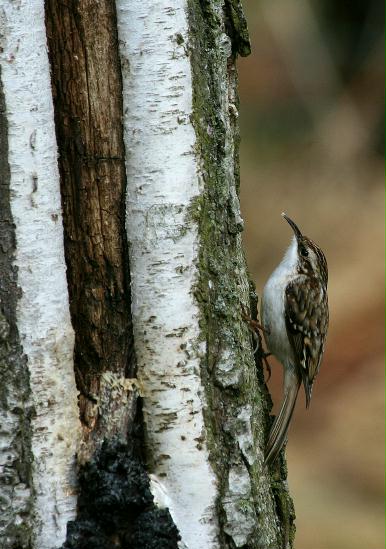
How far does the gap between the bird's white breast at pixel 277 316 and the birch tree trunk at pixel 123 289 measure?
4.57 ft

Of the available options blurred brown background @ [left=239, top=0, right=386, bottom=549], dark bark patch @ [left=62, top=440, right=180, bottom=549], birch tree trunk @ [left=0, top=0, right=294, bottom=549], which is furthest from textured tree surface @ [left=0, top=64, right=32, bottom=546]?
blurred brown background @ [left=239, top=0, right=386, bottom=549]

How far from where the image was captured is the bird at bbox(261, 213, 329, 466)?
448 cm

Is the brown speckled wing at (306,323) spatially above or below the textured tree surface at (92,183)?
above

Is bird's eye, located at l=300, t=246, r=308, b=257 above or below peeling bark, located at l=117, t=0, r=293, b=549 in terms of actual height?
above

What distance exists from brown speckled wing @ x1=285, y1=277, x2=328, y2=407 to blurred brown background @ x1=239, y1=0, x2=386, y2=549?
10.9ft

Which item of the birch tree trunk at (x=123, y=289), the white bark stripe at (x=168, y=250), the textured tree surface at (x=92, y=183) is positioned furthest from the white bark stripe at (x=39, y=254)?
the white bark stripe at (x=168, y=250)

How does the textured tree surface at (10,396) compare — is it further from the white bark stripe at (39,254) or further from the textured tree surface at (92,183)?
the textured tree surface at (92,183)

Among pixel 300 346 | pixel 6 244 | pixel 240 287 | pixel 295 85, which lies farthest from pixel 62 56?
pixel 295 85

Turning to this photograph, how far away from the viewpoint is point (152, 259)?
2975 millimetres

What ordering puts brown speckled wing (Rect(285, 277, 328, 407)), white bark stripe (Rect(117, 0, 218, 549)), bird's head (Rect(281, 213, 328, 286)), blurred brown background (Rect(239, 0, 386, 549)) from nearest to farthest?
1. white bark stripe (Rect(117, 0, 218, 549))
2. brown speckled wing (Rect(285, 277, 328, 407))
3. bird's head (Rect(281, 213, 328, 286))
4. blurred brown background (Rect(239, 0, 386, 549))

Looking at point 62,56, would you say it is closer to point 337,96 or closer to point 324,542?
point 324,542

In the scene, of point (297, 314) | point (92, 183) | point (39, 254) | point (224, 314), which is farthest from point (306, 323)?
point (39, 254)

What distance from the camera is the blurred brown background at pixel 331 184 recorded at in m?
8.09

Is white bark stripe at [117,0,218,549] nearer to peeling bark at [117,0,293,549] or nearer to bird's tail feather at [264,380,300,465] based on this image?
peeling bark at [117,0,293,549]
